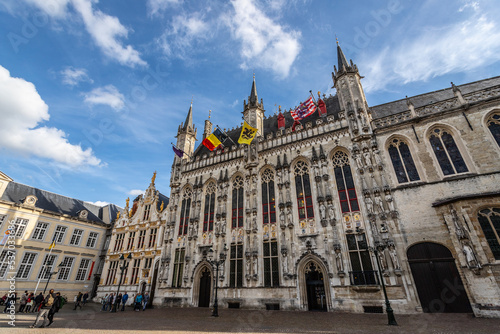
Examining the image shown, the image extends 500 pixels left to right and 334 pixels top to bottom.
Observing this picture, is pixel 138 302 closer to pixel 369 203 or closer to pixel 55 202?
pixel 369 203

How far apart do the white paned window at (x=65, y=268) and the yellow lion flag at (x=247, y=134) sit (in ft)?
87.1

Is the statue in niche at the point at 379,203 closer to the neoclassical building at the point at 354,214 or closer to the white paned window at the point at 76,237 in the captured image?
the neoclassical building at the point at 354,214

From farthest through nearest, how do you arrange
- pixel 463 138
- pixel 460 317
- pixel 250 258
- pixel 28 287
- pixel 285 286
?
pixel 28 287 < pixel 250 258 < pixel 285 286 < pixel 463 138 < pixel 460 317

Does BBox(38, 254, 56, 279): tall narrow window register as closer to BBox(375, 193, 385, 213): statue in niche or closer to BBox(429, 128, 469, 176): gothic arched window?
BBox(375, 193, 385, 213): statue in niche

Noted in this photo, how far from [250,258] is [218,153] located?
12119 mm

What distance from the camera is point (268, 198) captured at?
21891mm

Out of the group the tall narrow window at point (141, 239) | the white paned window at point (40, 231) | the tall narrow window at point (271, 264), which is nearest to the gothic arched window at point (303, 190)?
the tall narrow window at point (271, 264)

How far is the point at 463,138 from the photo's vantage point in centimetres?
1678

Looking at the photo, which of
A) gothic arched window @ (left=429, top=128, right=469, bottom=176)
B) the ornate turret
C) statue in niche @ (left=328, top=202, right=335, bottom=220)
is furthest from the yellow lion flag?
gothic arched window @ (left=429, top=128, right=469, bottom=176)

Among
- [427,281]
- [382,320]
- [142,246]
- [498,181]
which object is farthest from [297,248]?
[142,246]

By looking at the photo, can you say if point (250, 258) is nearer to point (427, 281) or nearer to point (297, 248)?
point (297, 248)

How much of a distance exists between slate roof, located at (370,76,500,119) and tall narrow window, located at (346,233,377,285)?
11.6 m

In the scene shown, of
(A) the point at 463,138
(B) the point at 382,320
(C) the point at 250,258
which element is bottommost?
(B) the point at 382,320

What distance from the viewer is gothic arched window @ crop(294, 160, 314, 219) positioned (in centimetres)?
1972
